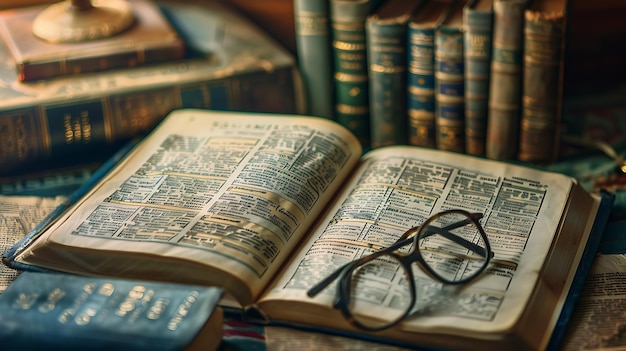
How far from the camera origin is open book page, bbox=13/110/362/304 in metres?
0.78

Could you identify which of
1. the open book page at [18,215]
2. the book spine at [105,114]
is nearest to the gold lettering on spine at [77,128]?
the book spine at [105,114]

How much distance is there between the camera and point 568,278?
80cm

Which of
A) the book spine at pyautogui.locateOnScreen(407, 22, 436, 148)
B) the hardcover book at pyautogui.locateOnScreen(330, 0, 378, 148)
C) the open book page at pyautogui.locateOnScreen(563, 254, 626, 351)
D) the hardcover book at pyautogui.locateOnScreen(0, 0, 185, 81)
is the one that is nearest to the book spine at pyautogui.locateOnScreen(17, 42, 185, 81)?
the hardcover book at pyautogui.locateOnScreen(0, 0, 185, 81)

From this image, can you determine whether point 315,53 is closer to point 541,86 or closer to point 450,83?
point 450,83

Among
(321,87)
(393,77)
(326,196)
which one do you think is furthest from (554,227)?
(321,87)

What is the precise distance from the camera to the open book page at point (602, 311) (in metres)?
0.72

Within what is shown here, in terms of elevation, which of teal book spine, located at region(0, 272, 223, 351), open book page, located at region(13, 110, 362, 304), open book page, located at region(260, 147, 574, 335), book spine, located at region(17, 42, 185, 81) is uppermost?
book spine, located at region(17, 42, 185, 81)

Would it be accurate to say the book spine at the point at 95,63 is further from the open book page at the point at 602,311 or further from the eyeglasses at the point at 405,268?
the open book page at the point at 602,311

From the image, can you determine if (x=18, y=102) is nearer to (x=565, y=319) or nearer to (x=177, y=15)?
(x=177, y=15)

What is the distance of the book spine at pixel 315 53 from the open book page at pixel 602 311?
50cm

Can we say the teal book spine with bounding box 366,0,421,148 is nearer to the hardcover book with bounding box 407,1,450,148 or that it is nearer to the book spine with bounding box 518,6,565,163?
the hardcover book with bounding box 407,1,450,148

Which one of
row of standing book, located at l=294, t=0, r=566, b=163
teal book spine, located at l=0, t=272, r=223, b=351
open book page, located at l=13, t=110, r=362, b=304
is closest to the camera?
teal book spine, located at l=0, t=272, r=223, b=351

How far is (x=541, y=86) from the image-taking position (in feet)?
3.38

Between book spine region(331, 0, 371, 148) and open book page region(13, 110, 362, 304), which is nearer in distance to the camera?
open book page region(13, 110, 362, 304)
